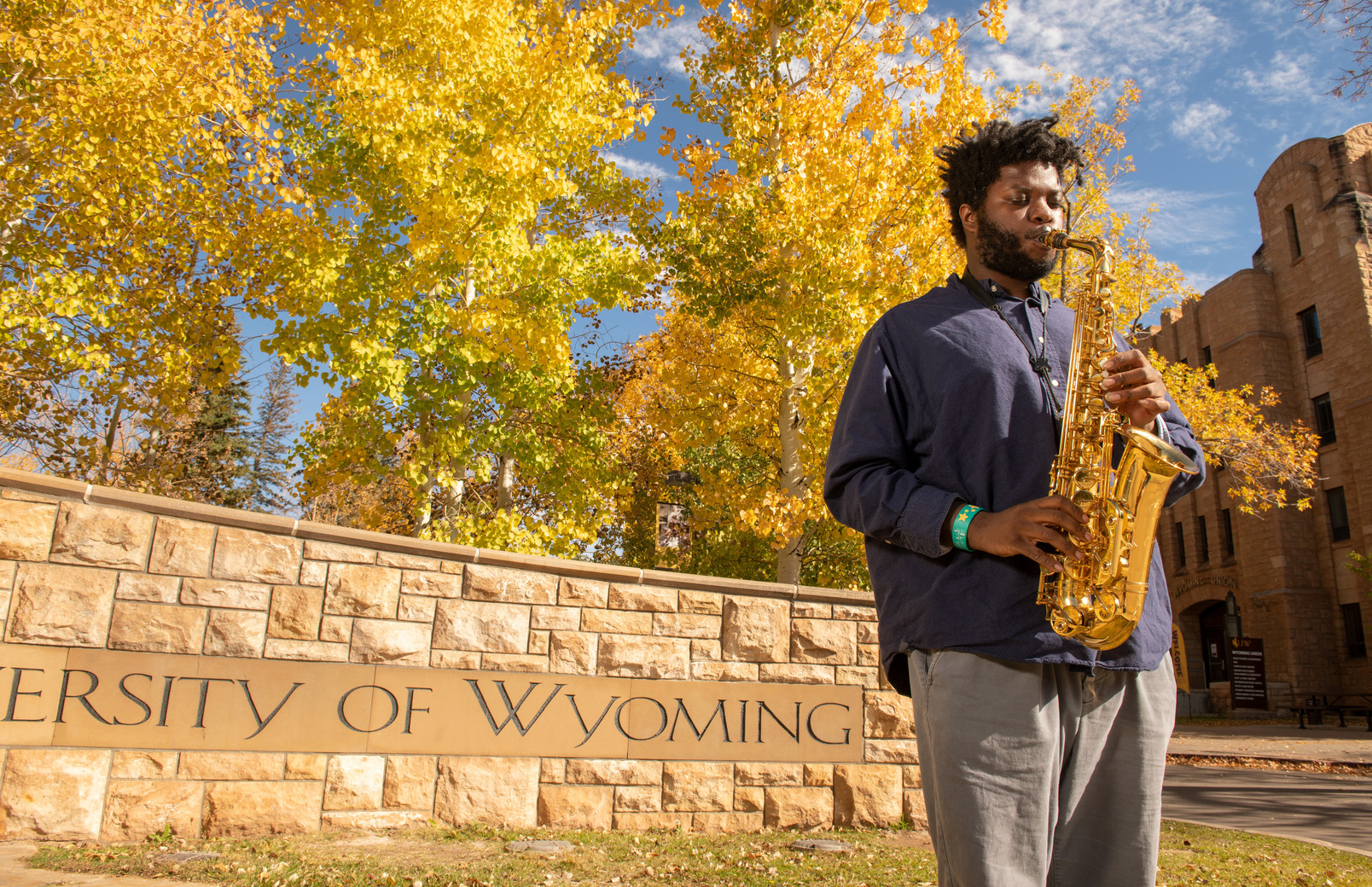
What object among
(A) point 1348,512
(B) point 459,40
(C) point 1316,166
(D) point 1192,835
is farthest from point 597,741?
(C) point 1316,166

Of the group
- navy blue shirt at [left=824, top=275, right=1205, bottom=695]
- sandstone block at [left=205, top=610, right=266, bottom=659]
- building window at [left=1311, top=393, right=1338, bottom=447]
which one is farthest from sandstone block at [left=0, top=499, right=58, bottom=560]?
building window at [left=1311, top=393, right=1338, bottom=447]

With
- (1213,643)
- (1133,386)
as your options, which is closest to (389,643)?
(1133,386)

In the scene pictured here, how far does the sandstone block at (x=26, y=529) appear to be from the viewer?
15.2ft

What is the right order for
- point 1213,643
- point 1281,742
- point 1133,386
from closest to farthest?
point 1133,386, point 1281,742, point 1213,643

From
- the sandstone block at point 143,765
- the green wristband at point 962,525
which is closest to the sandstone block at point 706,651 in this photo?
the sandstone block at point 143,765

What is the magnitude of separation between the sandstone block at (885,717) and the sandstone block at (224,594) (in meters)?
4.06

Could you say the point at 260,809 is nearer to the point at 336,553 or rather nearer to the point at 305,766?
the point at 305,766

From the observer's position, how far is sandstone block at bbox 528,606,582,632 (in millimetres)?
5625

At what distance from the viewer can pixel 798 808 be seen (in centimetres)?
582

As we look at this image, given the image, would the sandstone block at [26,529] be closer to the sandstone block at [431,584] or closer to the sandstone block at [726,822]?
the sandstone block at [431,584]

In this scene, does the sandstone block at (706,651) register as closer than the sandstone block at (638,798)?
No

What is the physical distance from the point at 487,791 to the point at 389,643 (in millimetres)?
1104

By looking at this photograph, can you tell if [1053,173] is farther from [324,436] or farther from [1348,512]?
Result: [1348,512]

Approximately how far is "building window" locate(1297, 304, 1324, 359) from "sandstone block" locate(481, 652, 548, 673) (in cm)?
2900
